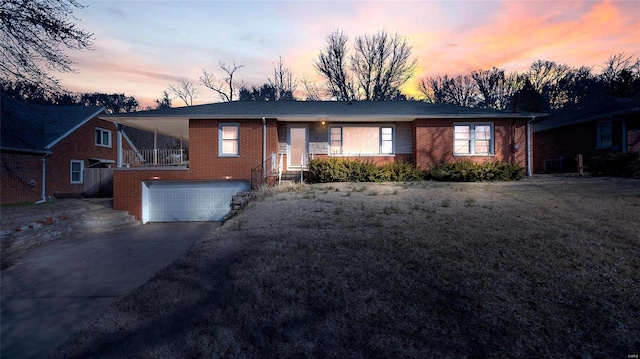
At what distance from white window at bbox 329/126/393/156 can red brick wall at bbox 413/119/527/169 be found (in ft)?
4.91

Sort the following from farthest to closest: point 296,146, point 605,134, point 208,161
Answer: point 605,134 → point 296,146 → point 208,161

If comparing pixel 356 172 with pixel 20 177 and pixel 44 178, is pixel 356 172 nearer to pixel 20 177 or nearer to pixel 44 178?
pixel 20 177

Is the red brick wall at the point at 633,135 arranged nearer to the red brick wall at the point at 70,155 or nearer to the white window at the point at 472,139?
the white window at the point at 472,139

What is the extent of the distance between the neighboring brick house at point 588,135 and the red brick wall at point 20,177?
29.7 metres

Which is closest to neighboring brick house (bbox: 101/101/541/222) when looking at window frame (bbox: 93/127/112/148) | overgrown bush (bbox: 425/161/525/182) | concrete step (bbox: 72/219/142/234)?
concrete step (bbox: 72/219/142/234)

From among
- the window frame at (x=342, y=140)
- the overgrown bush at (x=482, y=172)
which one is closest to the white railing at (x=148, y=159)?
the window frame at (x=342, y=140)

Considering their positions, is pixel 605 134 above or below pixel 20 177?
above

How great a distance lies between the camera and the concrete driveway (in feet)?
13.9

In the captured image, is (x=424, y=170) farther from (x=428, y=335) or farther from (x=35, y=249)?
(x=35, y=249)

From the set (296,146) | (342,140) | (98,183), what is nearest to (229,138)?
(296,146)

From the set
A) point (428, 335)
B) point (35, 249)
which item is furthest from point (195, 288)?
point (35, 249)

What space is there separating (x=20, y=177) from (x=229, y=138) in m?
11.2

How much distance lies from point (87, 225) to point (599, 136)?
25010mm

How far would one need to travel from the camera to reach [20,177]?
15.6 metres
